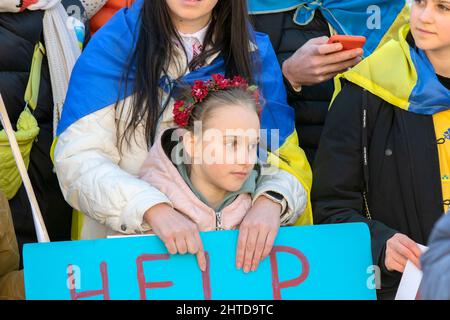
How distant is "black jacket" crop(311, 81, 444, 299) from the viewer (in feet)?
11.4

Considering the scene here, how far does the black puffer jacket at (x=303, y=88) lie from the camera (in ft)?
13.4

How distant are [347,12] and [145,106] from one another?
1.12 m

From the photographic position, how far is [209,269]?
3.08 metres

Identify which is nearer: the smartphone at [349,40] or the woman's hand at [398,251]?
the woman's hand at [398,251]

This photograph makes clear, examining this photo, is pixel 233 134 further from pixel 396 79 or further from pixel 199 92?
pixel 396 79

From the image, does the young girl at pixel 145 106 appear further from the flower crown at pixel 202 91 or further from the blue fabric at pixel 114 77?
the flower crown at pixel 202 91

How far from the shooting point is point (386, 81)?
139 inches

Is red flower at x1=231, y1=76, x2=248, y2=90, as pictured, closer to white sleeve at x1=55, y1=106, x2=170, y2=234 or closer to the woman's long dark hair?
the woman's long dark hair

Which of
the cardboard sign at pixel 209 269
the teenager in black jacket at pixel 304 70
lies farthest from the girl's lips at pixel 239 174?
the teenager in black jacket at pixel 304 70

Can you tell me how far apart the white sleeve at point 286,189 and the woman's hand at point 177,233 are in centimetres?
34

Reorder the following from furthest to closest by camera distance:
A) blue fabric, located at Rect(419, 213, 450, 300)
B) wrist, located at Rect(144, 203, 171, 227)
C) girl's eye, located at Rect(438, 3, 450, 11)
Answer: girl's eye, located at Rect(438, 3, 450, 11), wrist, located at Rect(144, 203, 171, 227), blue fabric, located at Rect(419, 213, 450, 300)

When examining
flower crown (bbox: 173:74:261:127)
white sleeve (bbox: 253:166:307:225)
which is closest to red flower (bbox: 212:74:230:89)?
flower crown (bbox: 173:74:261:127)
